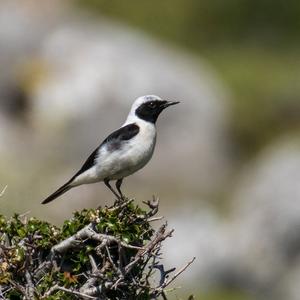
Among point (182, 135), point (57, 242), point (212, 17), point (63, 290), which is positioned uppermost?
point (212, 17)

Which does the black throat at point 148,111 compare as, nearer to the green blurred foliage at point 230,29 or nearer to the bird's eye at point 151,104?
the bird's eye at point 151,104

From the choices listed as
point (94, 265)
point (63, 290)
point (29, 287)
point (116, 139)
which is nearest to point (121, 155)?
point (116, 139)

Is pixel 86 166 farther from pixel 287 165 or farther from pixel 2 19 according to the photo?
pixel 2 19

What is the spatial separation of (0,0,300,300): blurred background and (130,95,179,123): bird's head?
9.21 metres

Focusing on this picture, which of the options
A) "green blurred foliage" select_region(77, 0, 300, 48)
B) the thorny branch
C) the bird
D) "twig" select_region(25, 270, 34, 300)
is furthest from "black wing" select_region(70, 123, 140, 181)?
"green blurred foliage" select_region(77, 0, 300, 48)

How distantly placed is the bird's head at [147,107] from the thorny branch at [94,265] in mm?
3778

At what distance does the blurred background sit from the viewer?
24.5 meters

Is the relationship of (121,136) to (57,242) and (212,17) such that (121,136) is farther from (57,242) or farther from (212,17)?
(212,17)

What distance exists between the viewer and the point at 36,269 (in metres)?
8.32

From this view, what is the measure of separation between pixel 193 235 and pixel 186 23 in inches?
703

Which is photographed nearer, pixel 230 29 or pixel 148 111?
pixel 148 111

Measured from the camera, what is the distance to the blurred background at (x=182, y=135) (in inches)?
965

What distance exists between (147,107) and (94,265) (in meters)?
4.44

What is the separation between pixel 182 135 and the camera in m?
29.3
